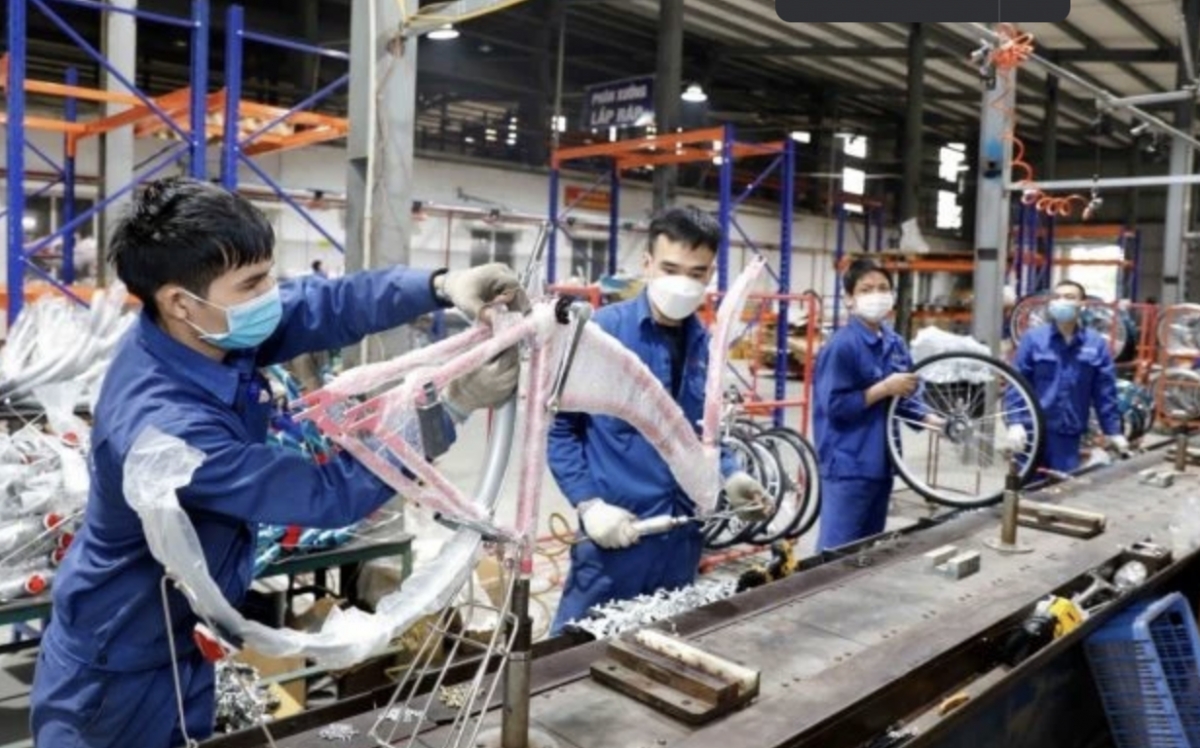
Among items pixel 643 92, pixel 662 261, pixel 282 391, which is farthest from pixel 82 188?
pixel 662 261

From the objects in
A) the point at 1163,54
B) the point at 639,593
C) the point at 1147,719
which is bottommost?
the point at 1147,719

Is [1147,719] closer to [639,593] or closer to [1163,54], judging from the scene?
[639,593]

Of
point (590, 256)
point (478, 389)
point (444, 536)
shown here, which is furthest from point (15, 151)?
point (590, 256)

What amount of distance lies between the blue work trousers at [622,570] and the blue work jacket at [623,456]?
0.29 ft

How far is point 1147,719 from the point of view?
2.40 m

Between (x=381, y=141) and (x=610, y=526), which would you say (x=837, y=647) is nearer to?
(x=610, y=526)

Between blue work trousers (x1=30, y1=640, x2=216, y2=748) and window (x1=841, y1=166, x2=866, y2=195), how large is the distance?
1683cm

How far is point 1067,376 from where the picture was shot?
4891 millimetres

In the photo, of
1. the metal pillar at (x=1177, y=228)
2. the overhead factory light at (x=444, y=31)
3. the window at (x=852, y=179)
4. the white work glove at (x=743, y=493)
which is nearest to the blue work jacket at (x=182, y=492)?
the white work glove at (x=743, y=493)

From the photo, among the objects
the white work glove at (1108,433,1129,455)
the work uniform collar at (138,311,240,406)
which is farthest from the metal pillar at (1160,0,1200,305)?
the work uniform collar at (138,311,240,406)

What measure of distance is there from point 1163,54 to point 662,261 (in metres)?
12.2

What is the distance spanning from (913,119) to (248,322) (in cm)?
1373

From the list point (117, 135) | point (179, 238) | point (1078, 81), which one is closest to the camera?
point (179, 238)

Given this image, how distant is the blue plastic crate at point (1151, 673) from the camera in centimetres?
235
